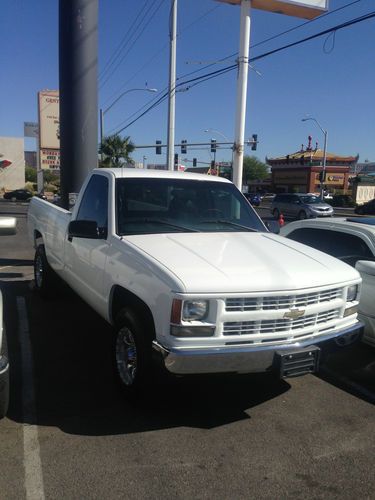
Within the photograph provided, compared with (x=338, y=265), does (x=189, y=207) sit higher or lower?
higher

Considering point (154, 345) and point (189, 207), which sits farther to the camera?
point (189, 207)

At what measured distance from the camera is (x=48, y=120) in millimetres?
37375

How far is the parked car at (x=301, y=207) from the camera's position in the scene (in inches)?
1220

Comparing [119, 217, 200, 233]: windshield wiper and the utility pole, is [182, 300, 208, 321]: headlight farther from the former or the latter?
the utility pole

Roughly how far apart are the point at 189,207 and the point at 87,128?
677 centimetres

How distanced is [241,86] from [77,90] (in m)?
6.40

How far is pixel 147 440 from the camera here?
3461mm

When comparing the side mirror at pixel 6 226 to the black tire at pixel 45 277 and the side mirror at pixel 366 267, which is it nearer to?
the black tire at pixel 45 277

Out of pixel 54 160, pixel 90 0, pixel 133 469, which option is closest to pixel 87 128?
pixel 90 0

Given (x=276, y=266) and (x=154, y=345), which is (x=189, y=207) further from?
(x=154, y=345)

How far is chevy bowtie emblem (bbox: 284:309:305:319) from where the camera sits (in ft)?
11.6

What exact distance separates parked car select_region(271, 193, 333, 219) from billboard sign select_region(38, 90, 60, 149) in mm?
17685

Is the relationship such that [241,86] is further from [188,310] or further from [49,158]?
[49,158]

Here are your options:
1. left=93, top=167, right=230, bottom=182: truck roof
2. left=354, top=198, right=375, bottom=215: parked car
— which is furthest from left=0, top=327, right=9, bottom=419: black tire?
left=354, top=198, right=375, bottom=215: parked car
